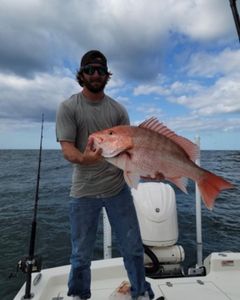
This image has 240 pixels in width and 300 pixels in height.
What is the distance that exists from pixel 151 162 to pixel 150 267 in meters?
2.37

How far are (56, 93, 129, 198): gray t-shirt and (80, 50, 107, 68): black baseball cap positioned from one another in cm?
34

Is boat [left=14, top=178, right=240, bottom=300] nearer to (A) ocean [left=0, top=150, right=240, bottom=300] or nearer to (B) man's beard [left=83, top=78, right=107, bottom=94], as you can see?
(B) man's beard [left=83, top=78, right=107, bottom=94]

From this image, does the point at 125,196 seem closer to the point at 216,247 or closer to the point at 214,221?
the point at 216,247

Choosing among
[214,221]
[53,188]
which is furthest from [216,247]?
[53,188]

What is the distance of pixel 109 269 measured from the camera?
4.39m

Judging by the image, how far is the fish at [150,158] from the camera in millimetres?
2760

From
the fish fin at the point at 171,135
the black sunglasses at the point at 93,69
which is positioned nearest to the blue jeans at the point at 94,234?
the fish fin at the point at 171,135

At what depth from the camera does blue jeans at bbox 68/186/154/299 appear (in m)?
3.55

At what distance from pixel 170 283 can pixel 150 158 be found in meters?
2.15

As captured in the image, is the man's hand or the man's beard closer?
the man's hand

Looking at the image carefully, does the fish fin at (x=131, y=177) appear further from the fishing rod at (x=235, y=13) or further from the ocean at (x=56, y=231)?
the ocean at (x=56, y=231)

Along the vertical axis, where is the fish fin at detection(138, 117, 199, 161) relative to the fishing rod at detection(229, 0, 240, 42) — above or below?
below

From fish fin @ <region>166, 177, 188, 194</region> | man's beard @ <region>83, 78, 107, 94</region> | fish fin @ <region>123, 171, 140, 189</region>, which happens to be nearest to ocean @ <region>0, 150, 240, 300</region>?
fish fin @ <region>166, 177, 188, 194</region>

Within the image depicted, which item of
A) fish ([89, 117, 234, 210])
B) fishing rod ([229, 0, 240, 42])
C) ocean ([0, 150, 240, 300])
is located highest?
fishing rod ([229, 0, 240, 42])
